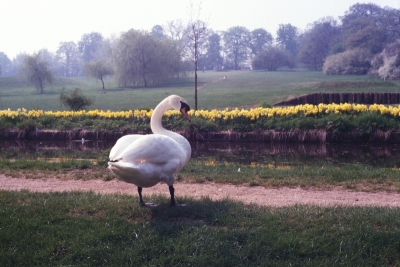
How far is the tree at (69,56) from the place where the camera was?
54653 mm

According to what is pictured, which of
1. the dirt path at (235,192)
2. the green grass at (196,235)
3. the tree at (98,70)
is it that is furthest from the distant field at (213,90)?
the green grass at (196,235)

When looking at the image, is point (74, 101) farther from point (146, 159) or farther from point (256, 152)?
point (146, 159)

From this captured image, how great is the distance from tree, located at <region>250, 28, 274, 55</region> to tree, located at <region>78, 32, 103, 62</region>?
2037 centimetres

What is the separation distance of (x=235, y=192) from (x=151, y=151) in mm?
2475

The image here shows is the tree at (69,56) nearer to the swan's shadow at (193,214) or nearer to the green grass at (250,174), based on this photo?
the green grass at (250,174)

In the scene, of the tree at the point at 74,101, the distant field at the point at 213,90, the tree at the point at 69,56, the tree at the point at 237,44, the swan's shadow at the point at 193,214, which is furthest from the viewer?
the tree at the point at 69,56

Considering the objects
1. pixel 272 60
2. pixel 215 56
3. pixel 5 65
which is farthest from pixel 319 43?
pixel 5 65

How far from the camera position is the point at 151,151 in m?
5.75

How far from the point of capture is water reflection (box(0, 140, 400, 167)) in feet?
40.7

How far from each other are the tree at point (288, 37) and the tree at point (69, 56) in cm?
2700

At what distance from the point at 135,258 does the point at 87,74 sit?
36.8 meters

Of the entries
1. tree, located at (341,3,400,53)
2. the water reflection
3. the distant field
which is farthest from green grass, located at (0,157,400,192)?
tree, located at (341,3,400,53)

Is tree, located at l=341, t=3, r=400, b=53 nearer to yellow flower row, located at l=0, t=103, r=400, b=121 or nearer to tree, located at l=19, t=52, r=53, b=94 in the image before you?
yellow flower row, located at l=0, t=103, r=400, b=121

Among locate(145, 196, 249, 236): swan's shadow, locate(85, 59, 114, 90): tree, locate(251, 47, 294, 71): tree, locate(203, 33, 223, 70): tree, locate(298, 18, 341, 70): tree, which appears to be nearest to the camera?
locate(145, 196, 249, 236): swan's shadow
